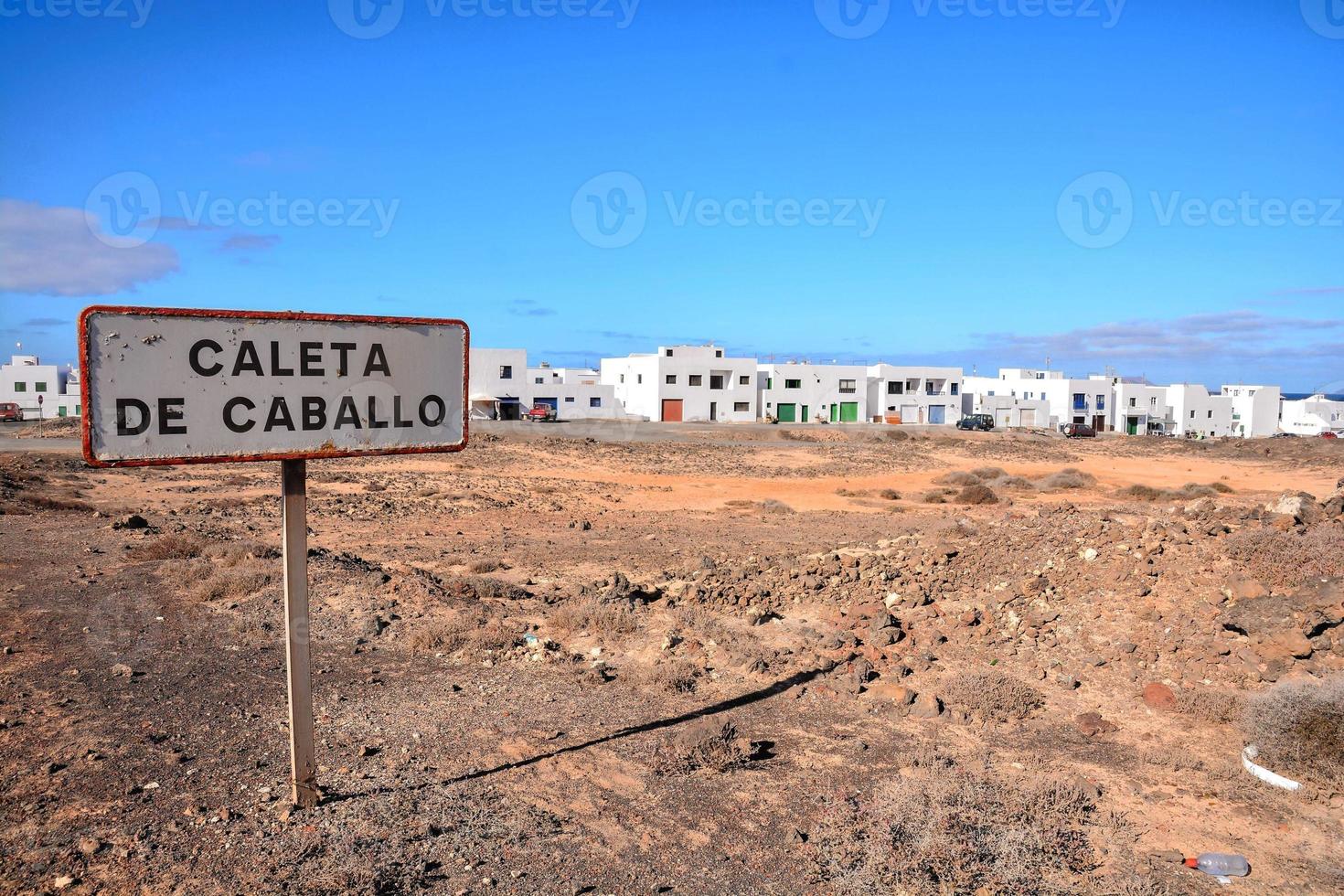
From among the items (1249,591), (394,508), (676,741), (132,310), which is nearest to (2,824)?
(132,310)

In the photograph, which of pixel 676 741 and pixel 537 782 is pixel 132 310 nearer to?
pixel 537 782

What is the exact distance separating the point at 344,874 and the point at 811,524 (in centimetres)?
1595

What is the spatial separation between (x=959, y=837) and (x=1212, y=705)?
3.19 metres

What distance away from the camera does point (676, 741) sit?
18.9ft

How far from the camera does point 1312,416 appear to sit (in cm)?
9006

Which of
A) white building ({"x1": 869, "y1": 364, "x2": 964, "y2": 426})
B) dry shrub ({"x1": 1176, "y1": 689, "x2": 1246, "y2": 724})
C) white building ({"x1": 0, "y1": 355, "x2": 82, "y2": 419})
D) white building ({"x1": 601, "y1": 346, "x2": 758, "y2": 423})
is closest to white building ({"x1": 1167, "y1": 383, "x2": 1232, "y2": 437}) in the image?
white building ({"x1": 869, "y1": 364, "x2": 964, "y2": 426})

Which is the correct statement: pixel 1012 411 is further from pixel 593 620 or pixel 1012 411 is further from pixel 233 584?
pixel 233 584

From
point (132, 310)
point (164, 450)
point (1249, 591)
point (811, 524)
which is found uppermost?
point (132, 310)

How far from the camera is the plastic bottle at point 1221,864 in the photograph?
14.4ft

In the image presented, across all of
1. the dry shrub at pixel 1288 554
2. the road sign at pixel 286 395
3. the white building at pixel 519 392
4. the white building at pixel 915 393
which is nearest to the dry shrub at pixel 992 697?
the dry shrub at pixel 1288 554

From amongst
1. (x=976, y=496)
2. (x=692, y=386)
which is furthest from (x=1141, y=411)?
(x=976, y=496)

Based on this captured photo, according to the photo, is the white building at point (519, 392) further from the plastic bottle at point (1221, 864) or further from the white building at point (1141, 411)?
the plastic bottle at point (1221, 864)

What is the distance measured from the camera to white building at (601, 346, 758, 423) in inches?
2859

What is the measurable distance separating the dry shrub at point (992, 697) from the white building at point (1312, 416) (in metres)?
102
